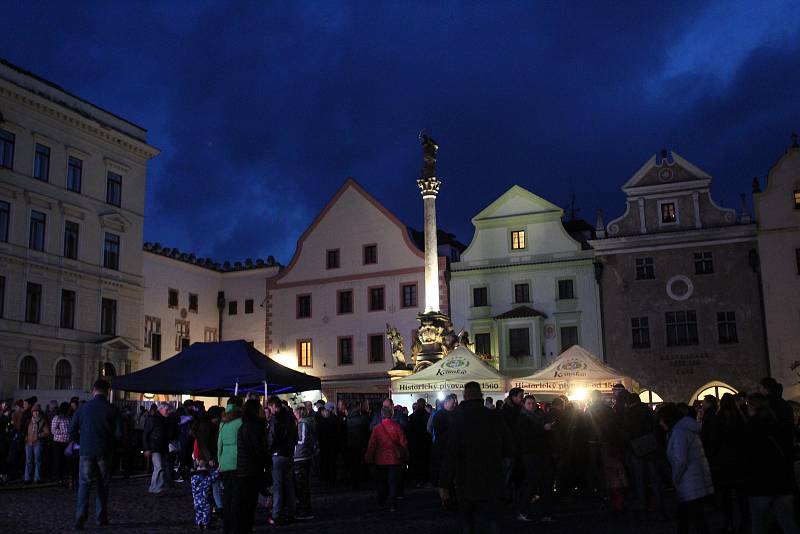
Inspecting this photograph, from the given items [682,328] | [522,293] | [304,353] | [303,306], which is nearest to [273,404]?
[522,293]

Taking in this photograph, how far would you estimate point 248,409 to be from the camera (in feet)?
33.4

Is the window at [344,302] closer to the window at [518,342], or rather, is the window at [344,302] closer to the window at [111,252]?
the window at [518,342]

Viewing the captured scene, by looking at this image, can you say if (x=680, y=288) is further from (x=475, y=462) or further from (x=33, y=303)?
(x=475, y=462)

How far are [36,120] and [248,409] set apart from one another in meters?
29.7

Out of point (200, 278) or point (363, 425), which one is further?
point (200, 278)

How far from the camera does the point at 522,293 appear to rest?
128ft

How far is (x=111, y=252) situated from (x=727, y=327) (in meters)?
A: 27.2

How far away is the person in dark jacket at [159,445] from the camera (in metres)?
17.2

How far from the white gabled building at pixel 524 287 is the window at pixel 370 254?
14.9 feet

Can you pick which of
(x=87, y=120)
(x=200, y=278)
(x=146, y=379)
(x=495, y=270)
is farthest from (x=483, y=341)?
(x=146, y=379)

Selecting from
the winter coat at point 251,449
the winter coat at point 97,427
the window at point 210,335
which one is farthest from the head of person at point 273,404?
the window at point 210,335

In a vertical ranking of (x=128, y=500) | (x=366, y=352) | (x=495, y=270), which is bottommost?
(x=128, y=500)

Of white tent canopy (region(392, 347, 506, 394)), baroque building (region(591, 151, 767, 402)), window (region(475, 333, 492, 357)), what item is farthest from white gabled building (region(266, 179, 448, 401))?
white tent canopy (region(392, 347, 506, 394))

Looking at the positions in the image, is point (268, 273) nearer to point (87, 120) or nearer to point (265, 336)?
point (265, 336)
